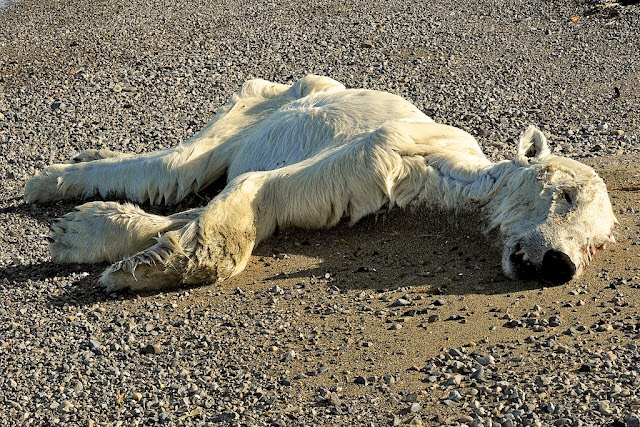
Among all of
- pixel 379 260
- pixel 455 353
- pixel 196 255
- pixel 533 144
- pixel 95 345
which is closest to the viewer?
pixel 455 353

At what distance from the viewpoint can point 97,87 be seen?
1100 centimetres

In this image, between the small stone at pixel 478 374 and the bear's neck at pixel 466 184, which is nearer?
the small stone at pixel 478 374

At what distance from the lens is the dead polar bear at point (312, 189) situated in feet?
18.1

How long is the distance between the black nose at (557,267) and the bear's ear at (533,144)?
0.97 m

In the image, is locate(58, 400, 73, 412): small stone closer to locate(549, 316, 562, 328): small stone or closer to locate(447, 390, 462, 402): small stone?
locate(447, 390, 462, 402): small stone

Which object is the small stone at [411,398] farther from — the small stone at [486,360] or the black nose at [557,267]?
the black nose at [557,267]

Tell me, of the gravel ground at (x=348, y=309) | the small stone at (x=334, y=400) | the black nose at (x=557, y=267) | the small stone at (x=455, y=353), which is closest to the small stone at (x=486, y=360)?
the gravel ground at (x=348, y=309)

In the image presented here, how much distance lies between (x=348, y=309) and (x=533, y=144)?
1.94 meters

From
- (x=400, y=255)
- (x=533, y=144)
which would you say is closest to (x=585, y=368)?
(x=400, y=255)

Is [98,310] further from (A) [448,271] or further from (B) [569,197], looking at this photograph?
(B) [569,197]

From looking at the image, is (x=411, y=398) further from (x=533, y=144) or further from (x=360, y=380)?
(x=533, y=144)

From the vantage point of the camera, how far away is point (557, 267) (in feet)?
17.5

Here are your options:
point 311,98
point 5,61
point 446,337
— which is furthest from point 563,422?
point 5,61

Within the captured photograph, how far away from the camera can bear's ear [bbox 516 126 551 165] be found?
6.11 metres
